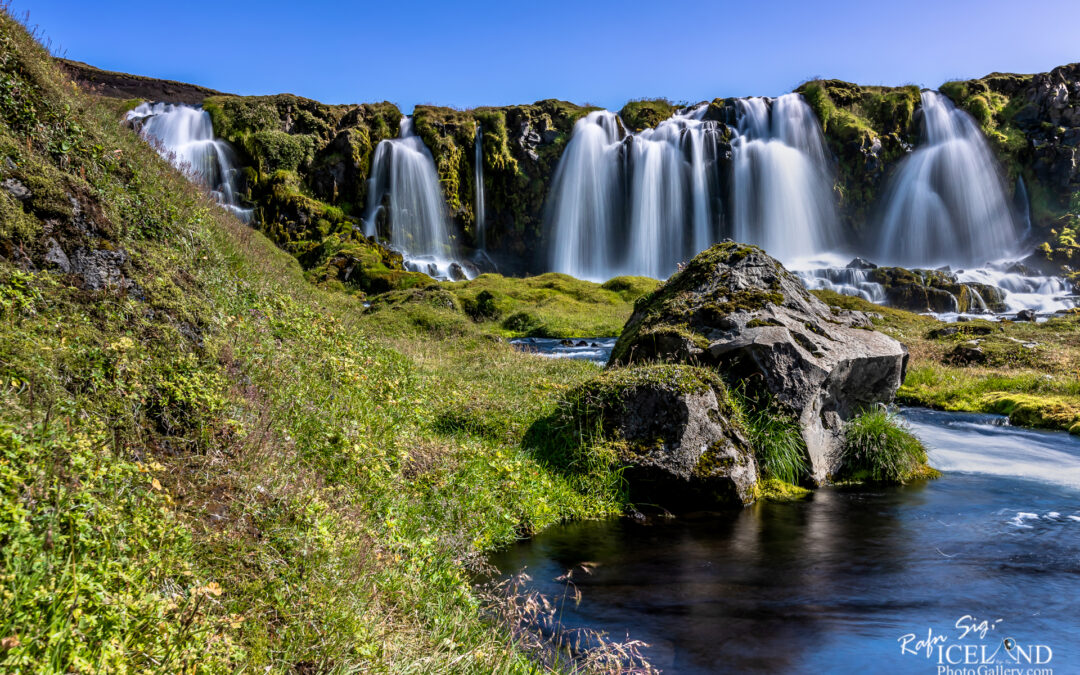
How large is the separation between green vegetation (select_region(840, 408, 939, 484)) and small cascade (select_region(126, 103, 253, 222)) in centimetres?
4530

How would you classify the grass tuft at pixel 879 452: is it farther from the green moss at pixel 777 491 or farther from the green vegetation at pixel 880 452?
the green moss at pixel 777 491

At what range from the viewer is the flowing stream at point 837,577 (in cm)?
469

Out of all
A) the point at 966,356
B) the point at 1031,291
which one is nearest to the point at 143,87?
the point at 966,356

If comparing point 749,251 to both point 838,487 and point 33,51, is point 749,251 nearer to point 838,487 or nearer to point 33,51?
point 838,487

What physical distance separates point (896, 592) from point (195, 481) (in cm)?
603

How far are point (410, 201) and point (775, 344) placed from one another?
1827 inches

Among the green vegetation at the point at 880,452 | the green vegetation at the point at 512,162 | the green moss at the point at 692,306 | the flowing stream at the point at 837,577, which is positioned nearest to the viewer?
the flowing stream at the point at 837,577

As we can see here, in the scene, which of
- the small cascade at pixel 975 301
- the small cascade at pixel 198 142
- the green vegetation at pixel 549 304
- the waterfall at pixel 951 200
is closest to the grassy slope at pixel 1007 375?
the green vegetation at pixel 549 304

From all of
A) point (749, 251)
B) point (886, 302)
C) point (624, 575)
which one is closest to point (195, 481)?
point (624, 575)

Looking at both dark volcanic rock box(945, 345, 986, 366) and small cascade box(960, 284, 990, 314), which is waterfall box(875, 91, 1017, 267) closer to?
small cascade box(960, 284, 990, 314)

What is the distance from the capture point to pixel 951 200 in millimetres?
56031

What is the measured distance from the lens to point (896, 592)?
5684mm

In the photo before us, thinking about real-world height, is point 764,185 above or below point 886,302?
above

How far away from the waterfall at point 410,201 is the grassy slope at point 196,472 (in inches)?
1670
